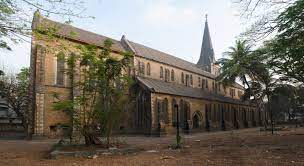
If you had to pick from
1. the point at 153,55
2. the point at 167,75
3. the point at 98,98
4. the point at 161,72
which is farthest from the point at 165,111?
the point at 98,98

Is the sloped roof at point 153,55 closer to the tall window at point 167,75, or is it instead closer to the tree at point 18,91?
the tall window at point 167,75

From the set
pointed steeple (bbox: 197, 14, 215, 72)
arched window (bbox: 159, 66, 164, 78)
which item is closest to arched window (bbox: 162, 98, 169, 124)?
arched window (bbox: 159, 66, 164, 78)

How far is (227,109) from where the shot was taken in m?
54.0

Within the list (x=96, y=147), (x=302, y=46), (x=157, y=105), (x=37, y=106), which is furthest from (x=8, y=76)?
(x=302, y=46)

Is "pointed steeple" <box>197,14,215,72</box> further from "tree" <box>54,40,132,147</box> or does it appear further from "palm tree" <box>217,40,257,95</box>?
"tree" <box>54,40,132,147</box>

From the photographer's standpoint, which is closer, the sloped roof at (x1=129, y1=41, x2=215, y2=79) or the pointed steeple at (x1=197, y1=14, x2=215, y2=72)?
the sloped roof at (x1=129, y1=41, x2=215, y2=79)

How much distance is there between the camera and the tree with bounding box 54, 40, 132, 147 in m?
16.8

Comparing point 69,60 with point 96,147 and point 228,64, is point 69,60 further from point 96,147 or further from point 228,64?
point 228,64

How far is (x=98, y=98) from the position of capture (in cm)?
1723

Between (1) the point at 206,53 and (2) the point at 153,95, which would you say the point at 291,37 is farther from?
(1) the point at 206,53

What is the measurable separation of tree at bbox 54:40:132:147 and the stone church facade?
1880 millimetres

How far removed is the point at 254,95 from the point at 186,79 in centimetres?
1123

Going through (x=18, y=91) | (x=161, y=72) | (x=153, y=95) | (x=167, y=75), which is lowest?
(x=153, y=95)

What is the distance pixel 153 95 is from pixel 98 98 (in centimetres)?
1845
